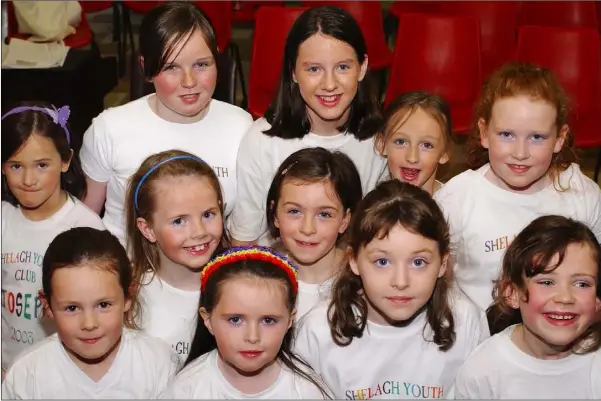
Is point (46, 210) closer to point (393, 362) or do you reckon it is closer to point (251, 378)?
point (251, 378)

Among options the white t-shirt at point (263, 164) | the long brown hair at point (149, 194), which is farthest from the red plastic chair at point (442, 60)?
Answer: the long brown hair at point (149, 194)

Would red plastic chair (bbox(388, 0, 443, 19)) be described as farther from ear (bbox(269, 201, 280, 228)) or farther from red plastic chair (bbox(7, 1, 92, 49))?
ear (bbox(269, 201, 280, 228))

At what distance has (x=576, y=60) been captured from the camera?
468 centimetres

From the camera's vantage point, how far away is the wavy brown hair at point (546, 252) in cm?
244

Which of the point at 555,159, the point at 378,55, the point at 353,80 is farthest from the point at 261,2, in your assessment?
the point at 555,159

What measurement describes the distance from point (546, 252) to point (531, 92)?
66 cm

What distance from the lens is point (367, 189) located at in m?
3.26

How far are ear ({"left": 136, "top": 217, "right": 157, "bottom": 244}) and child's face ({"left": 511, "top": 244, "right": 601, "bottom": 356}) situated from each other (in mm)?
1169

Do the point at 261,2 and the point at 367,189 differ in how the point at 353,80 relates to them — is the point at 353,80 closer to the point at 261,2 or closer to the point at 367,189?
the point at 367,189

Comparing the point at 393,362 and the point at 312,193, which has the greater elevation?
the point at 312,193

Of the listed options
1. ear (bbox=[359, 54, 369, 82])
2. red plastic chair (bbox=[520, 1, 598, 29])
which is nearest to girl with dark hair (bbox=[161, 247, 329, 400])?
ear (bbox=[359, 54, 369, 82])

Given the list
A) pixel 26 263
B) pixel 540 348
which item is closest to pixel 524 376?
pixel 540 348

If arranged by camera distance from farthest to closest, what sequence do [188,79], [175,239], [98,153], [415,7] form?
1. [415,7]
2. [98,153]
3. [188,79]
4. [175,239]

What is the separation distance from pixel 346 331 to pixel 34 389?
2.93ft
